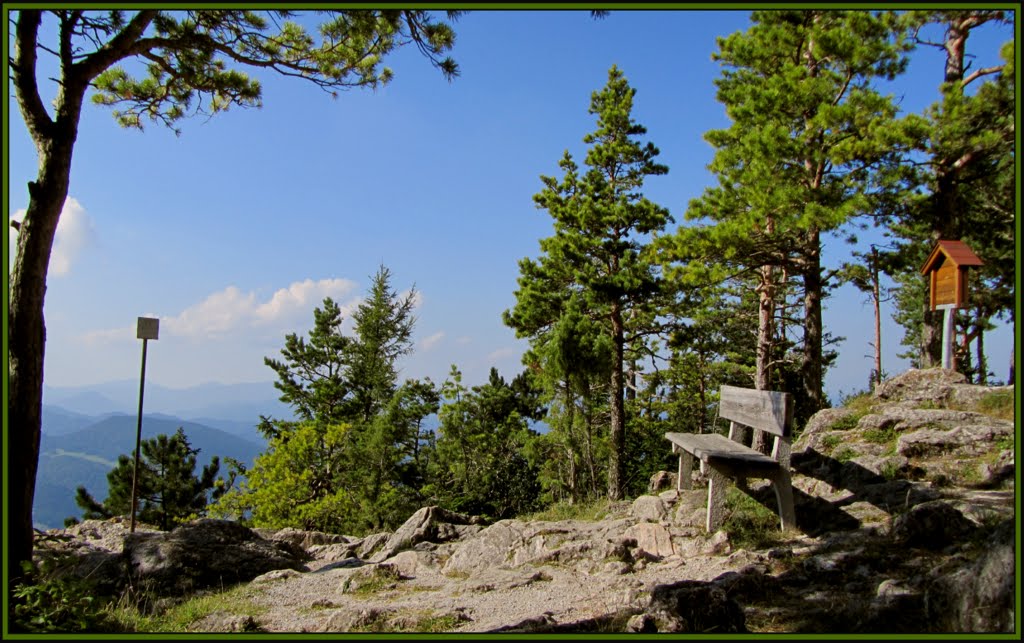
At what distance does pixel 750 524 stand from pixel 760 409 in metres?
1.26

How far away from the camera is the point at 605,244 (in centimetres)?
1573

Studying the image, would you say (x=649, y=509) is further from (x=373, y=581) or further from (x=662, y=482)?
(x=373, y=581)

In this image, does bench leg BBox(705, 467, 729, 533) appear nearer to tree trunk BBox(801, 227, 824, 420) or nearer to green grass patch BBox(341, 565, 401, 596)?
green grass patch BBox(341, 565, 401, 596)

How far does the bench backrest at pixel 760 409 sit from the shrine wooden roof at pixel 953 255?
12.4 ft

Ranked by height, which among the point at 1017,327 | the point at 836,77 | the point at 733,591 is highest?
the point at 836,77

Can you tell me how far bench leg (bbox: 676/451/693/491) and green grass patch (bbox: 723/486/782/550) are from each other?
1067 mm

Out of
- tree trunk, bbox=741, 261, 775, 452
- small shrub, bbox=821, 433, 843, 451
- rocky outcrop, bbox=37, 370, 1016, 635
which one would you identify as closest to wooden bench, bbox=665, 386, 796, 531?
rocky outcrop, bbox=37, 370, 1016, 635

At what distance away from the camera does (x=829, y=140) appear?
1029cm

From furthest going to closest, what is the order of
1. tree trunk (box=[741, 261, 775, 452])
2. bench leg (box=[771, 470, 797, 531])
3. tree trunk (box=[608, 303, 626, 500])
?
1. tree trunk (box=[608, 303, 626, 500])
2. tree trunk (box=[741, 261, 775, 452])
3. bench leg (box=[771, 470, 797, 531])

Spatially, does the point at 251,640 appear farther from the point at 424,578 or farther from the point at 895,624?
the point at 424,578

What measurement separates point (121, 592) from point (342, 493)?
12128mm

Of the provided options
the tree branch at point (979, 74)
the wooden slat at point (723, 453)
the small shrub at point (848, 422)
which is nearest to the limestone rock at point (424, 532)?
the wooden slat at point (723, 453)

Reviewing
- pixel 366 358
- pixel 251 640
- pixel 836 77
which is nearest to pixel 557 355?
pixel 836 77

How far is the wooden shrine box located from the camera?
821 cm
